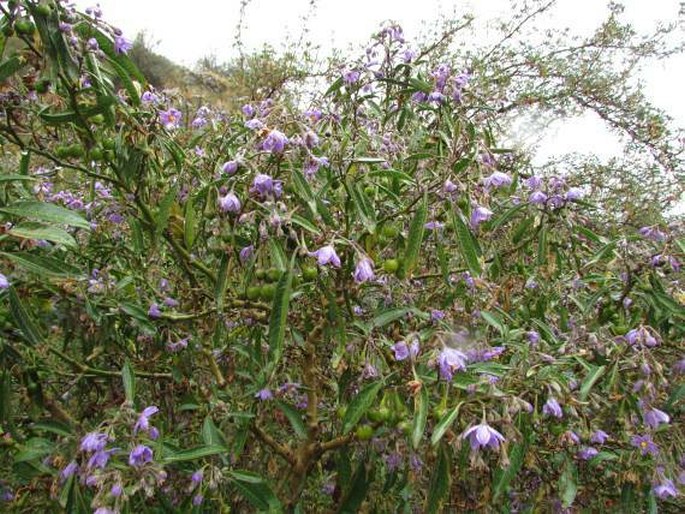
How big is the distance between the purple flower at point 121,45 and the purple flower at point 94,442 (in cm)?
97

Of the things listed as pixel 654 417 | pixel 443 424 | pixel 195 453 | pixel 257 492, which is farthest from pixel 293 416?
pixel 654 417

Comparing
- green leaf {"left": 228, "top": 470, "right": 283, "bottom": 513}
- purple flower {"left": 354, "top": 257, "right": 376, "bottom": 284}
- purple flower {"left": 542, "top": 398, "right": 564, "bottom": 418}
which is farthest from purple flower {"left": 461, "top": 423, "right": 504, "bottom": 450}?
green leaf {"left": 228, "top": 470, "right": 283, "bottom": 513}

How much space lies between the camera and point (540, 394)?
1.43 metres

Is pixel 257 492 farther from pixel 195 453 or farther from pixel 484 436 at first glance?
pixel 484 436

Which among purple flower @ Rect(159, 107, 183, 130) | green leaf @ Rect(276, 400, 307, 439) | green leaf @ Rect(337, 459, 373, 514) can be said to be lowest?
green leaf @ Rect(337, 459, 373, 514)

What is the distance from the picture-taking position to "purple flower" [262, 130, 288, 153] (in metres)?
1.36

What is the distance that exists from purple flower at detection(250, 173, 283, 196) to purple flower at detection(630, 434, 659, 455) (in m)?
1.36

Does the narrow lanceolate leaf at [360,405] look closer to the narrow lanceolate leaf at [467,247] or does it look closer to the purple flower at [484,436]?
the purple flower at [484,436]

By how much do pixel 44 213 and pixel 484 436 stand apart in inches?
41.9

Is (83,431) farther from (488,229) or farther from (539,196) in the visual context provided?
(539,196)

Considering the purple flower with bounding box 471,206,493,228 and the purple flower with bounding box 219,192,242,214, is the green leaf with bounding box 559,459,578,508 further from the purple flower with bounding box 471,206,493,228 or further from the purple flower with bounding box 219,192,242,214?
the purple flower with bounding box 219,192,242,214

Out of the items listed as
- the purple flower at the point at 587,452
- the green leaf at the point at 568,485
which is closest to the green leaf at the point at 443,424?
the green leaf at the point at 568,485

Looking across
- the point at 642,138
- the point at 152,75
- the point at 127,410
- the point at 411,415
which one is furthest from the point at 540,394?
the point at 152,75

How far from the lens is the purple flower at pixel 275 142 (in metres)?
1.36
